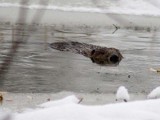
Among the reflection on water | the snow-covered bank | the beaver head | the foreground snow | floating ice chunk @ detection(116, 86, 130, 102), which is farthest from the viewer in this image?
the snow-covered bank

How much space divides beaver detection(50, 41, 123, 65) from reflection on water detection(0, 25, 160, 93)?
163 mm

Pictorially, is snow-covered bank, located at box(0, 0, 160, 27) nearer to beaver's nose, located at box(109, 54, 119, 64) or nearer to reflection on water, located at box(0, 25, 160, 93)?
reflection on water, located at box(0, 25, 160, 93)

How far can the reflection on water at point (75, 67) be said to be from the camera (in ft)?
24.6

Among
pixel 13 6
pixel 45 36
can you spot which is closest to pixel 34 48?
pixel 45 36

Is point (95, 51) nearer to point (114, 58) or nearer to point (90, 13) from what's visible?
point (114, 58)

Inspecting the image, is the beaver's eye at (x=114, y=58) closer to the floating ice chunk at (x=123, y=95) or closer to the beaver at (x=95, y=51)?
the beaver at (x=95, y=51)

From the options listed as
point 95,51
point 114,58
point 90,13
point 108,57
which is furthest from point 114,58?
point 90,13

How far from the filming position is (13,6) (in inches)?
658

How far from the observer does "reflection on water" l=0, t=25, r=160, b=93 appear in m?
7.50

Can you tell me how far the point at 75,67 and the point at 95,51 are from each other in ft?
3.73

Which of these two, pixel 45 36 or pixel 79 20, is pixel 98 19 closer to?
pixel 79 20

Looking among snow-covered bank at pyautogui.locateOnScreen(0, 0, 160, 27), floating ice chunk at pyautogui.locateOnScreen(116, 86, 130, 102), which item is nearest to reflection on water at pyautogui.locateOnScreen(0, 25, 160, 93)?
Answer: floating ice chunk at pyautogui.locateOnScreen(116, 86, 130, 102)

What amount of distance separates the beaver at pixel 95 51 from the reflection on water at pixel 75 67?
16 centimetres

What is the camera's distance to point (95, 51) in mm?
9664
